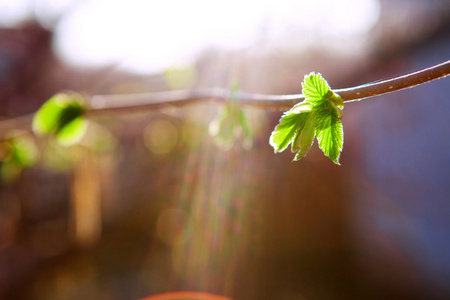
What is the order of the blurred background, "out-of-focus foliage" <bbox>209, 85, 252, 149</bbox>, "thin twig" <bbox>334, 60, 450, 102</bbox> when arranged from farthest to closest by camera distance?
the blurred background
"out-of-focus foliage" <bbox>209, 85, 252, 149</bbox>
"thin twig" <bbox>334, 60, 450, 102</bbox>

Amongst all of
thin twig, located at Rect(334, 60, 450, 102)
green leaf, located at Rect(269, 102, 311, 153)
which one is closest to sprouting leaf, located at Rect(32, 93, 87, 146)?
green leaf, located at Rect(269, 102, 311, 153)

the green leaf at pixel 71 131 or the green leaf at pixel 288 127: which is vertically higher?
→ the green leaf at pixel 71 131

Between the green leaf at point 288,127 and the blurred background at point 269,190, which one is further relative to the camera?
the blurred background at point 269,190

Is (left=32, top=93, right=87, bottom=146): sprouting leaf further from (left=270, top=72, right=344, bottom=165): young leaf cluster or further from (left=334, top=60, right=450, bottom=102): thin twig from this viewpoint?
(left=334, top=60, right=450, bottom=102): thin twig

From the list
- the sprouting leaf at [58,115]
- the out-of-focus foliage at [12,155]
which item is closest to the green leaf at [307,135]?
the sprouting leaf at [58,115]

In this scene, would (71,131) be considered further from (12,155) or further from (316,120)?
(316,120)

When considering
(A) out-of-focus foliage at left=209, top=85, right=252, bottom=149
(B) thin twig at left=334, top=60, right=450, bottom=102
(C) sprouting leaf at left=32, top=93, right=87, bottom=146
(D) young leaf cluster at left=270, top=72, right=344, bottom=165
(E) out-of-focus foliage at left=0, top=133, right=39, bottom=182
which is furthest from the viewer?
(E) out-of-focus foliage at left=0, top=133, right=39, bottom=182

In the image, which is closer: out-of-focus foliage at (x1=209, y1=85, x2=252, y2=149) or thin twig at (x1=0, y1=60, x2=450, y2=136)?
thin twig at (x1=0, y1=60, x2=450, y2=136)

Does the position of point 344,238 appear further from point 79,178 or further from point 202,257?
→ point 79,178

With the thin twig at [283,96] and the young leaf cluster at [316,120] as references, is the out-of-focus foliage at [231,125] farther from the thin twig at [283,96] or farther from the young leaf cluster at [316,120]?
the young leaf cluster at [316,120]
